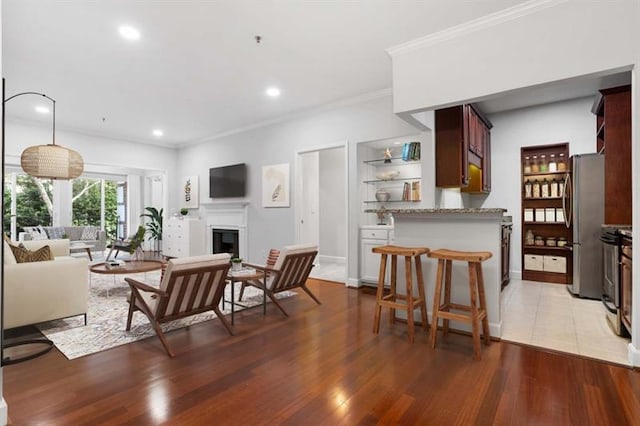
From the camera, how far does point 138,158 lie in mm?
7703

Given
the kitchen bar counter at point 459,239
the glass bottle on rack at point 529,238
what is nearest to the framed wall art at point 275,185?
the kitchen bar counter at point 459,239

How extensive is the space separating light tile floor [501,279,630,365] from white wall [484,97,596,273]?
138 cm

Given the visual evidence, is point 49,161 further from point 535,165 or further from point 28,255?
point 535,165

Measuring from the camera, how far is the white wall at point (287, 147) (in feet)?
16.0

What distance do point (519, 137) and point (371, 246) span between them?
307 centimetres

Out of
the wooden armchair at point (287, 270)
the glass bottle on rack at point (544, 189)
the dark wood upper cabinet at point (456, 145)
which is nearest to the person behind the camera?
the wooden armchair at point (287, 270)

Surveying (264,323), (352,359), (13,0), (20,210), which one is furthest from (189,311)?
(20,210)

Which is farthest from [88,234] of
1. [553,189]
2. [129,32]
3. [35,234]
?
[553,189]

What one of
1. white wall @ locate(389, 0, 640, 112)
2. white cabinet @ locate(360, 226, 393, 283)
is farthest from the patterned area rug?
white wall @ locate(389, 0, 640, 112)

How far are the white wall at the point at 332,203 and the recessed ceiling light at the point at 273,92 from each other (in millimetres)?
2428

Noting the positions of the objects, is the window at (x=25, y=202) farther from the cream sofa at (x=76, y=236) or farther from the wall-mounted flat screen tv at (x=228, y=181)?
the wall-mounted flat screen tv at (x=228, y=181)

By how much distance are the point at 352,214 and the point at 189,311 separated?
2757mm

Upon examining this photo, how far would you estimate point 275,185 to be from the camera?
6.11 meters

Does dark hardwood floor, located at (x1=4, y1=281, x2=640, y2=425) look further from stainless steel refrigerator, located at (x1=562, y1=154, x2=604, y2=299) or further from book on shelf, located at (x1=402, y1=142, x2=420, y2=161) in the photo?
book on shelf, located at (x1=402, y1=142, x2=420, y2=161)
